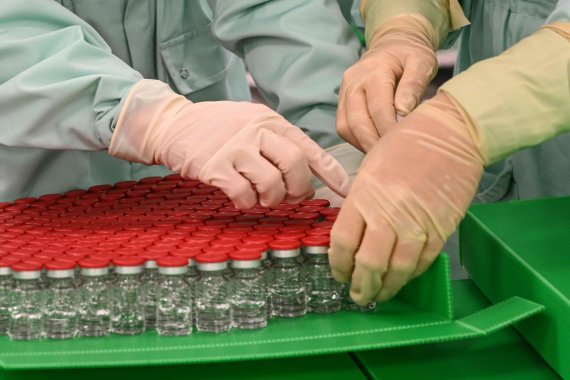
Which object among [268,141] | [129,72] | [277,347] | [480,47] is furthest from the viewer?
[480,47]

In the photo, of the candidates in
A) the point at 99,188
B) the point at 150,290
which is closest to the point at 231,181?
the point at 150,290

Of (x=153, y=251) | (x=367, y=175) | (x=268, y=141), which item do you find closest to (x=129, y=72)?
(x=268, y=141)

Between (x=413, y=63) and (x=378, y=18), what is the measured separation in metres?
0.37

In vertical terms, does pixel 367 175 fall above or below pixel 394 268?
above

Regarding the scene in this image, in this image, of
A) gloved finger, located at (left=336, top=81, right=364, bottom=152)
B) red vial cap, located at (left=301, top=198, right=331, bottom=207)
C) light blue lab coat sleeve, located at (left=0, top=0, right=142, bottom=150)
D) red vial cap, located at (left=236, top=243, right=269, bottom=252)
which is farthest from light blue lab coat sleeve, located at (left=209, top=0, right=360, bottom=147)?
red vial cap, located at (left=236, top=243, right=269, bottom=252)

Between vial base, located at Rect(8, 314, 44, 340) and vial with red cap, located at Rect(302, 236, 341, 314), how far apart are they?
1.52 ft

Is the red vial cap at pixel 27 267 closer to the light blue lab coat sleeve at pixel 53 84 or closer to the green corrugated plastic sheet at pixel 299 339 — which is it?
the green corrugated plastic sheet at pixel 299 339

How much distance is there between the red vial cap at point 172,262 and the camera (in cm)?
143

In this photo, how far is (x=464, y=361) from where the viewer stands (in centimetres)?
147

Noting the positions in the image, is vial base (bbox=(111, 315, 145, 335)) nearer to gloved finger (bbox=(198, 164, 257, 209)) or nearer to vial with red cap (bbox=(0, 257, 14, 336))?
vial with red cap (bbox=(0, 257, 14, 336))

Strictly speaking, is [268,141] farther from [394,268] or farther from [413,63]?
[413,63]

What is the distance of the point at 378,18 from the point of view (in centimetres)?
235

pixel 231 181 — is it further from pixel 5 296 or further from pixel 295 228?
pixel 5 296

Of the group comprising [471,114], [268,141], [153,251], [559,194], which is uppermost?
[471,114]
